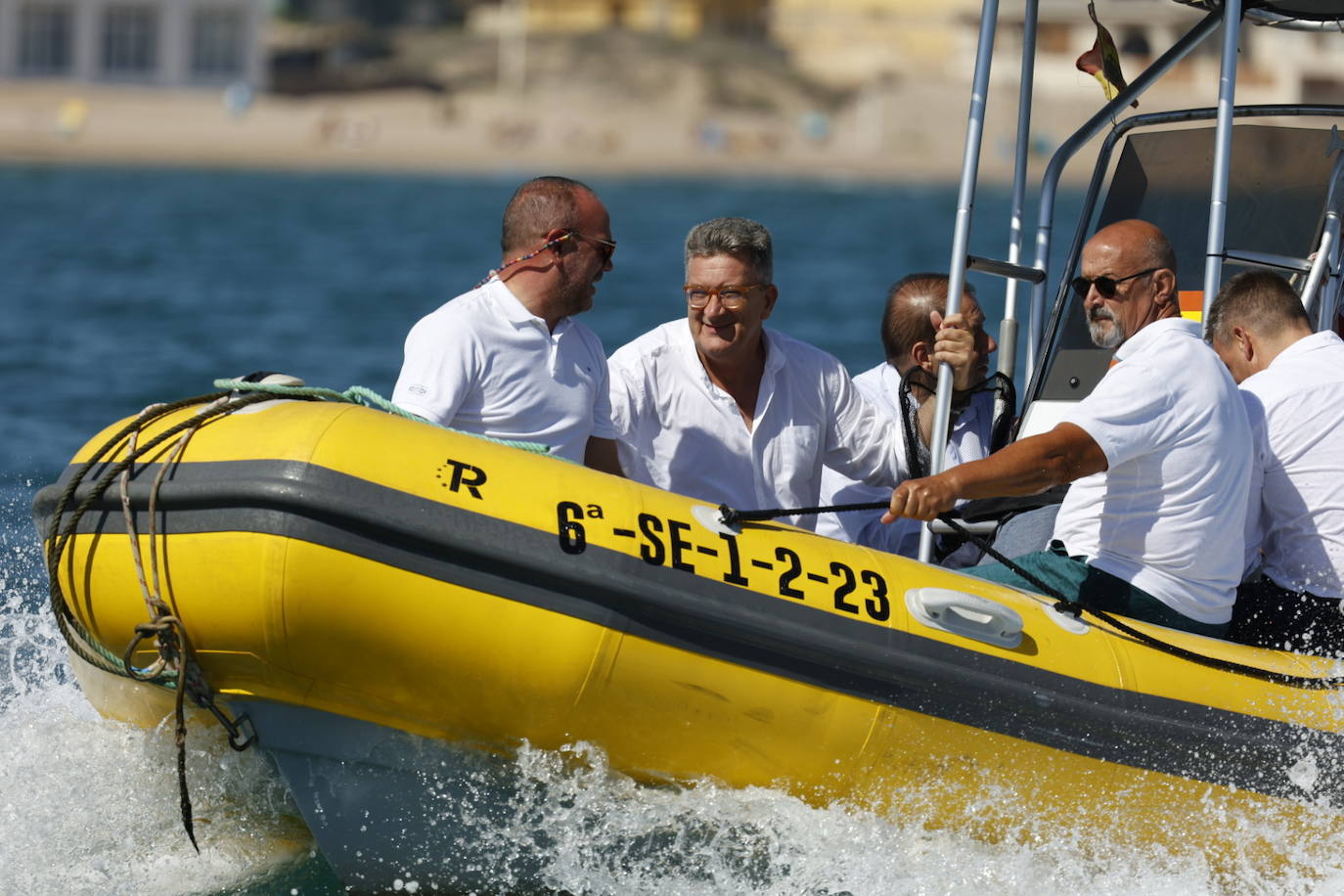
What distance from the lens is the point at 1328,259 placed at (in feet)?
16.1

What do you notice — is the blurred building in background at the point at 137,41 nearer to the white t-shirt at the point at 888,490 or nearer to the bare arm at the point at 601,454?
the white t-shirt at the point at 888,490

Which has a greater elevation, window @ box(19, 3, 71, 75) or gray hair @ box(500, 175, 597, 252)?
window @ box(19, 3, 71, 75)

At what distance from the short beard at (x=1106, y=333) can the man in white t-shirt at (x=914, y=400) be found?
18.1 inches

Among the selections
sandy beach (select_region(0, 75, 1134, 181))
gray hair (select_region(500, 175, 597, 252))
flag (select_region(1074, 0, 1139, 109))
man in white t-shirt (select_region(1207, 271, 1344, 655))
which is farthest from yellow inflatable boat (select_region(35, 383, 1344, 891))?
sandy beach (select_region(0, 75, 1134, 181))

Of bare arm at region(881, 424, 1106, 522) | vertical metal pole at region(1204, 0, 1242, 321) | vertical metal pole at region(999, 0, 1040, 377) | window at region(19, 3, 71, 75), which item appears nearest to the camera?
bare arm at region(881, 424, 1106, 522)

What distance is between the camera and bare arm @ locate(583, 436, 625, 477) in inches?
164

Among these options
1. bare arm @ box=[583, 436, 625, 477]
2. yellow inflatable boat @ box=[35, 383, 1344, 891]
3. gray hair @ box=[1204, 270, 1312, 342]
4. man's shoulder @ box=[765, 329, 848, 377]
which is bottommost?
yellow inflatable boat @ box=[35, 383, 1344, 891]

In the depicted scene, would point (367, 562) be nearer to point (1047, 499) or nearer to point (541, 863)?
point (541, 863)

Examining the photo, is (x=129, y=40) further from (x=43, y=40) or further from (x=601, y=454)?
(x=601, y=454)

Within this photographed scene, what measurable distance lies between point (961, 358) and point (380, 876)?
179cm

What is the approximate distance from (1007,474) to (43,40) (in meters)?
49.4

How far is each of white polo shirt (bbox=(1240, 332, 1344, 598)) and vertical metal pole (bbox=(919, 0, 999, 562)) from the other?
0.70 m

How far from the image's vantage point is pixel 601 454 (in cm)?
418

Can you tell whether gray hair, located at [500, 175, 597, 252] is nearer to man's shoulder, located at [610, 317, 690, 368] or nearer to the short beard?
man's shoulder, located at [610, 317, 690, 368]
